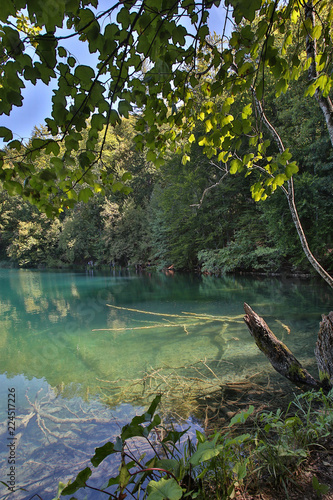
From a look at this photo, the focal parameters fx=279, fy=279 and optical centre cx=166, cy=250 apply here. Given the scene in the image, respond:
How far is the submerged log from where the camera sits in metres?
2.89

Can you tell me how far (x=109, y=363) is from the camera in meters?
4.93

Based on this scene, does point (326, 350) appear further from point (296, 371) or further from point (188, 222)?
point (188, 222)

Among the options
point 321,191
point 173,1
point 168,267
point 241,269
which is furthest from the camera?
point 168,267

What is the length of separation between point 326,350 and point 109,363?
348cm

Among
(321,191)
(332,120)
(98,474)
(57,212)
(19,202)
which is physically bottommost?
(98,474)

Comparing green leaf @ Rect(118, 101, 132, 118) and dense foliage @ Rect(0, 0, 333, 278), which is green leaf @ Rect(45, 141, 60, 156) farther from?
green leaf @ Rect(118, 101, 132, 118)

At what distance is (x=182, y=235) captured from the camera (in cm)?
2212

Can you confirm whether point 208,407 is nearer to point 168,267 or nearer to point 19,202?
point 168,267

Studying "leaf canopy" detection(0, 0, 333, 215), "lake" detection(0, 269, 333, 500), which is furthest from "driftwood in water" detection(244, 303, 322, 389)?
"leaf canopy" detection(0, 0, 333, 215)

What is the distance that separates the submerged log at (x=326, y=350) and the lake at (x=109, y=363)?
1.00 metres

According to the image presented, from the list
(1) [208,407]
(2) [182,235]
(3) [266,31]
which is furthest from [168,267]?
(3) [266,31]

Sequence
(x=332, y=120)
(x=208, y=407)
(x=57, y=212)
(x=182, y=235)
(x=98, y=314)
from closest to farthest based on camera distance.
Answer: (x=57, y=212), (x=332, y=120), (x=208, y=407), (x=98, y=314), (x=182, y=235)

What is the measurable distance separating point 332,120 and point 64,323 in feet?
26.1

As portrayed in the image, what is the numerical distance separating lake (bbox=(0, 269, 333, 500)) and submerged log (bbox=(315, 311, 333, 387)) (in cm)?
100
